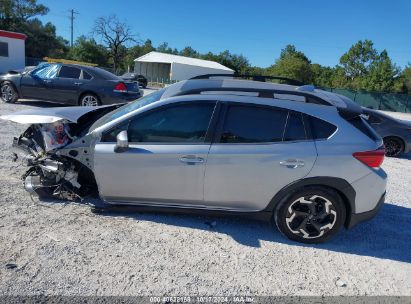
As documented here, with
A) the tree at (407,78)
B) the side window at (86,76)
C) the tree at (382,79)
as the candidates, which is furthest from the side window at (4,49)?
the tree at (407,78)

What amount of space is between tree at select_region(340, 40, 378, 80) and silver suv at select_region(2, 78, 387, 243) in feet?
230

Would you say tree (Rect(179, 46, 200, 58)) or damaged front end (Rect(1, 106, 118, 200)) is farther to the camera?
tree (Rect(179, 46, 200, 58))

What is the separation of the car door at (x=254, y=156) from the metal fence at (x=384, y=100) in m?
42.4

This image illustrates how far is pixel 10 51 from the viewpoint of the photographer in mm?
25406

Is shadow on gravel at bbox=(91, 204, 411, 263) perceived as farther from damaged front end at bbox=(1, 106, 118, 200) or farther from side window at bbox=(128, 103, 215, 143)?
side window at bbox=(128, 103, 215, 143)

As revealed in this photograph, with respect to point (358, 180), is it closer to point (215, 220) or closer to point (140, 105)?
point (215, 220)

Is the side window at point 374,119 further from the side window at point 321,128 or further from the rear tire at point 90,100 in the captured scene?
the rear tire at point 90,100

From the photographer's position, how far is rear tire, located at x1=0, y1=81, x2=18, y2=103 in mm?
12000

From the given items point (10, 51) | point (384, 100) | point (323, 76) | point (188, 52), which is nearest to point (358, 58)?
point (323, 76)

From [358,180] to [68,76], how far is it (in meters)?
10.0

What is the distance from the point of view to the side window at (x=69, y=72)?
11305mm

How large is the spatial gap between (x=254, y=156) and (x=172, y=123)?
3.14 feet

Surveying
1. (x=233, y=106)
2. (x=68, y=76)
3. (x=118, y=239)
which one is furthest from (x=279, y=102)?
(x=68, y=76)

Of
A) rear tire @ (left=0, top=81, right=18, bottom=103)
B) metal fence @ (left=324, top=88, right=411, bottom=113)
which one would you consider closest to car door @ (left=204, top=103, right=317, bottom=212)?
rear tire @ (left=0, top=81, right=18, bottom=103)
